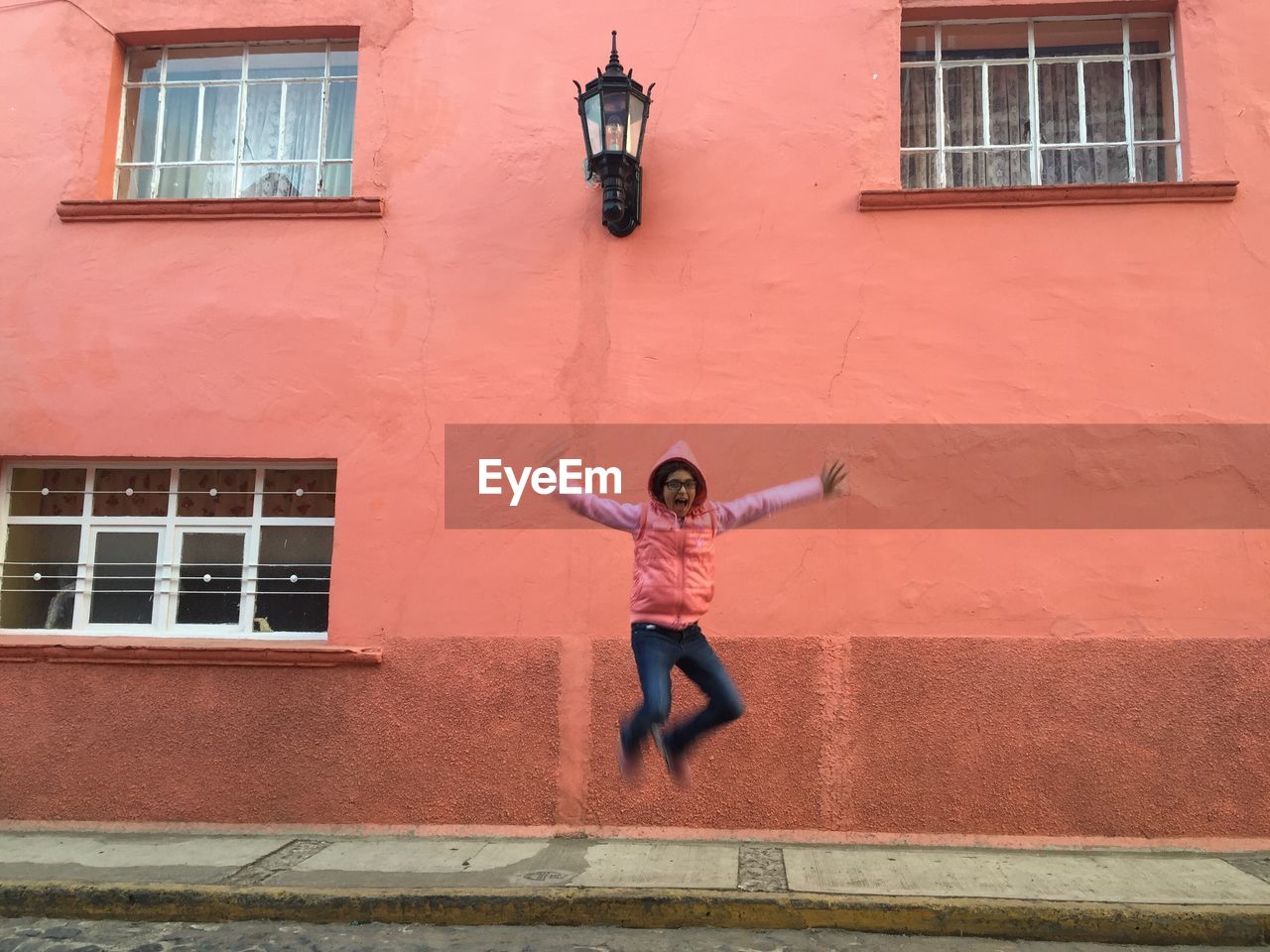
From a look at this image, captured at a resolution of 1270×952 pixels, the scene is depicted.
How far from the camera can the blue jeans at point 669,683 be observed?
5.03 meters

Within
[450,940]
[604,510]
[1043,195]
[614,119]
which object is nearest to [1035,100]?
[1043,195]

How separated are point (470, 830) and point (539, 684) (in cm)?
90

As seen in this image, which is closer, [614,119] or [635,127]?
[614,119]

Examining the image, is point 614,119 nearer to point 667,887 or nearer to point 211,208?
point 211,208

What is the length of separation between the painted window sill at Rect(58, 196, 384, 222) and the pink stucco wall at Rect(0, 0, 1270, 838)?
0.29 feet

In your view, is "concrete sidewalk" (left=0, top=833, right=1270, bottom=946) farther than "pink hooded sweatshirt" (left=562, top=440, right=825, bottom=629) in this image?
No

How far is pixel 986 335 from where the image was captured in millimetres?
6621

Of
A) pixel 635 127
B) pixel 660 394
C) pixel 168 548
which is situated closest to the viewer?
pixel 635 127

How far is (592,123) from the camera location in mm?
6613

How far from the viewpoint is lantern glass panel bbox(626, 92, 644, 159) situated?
6.61 m

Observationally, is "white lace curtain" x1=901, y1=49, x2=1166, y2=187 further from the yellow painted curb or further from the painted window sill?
the yellow painted curb

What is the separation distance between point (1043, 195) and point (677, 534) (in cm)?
319

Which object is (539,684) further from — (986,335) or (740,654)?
(986,335)
